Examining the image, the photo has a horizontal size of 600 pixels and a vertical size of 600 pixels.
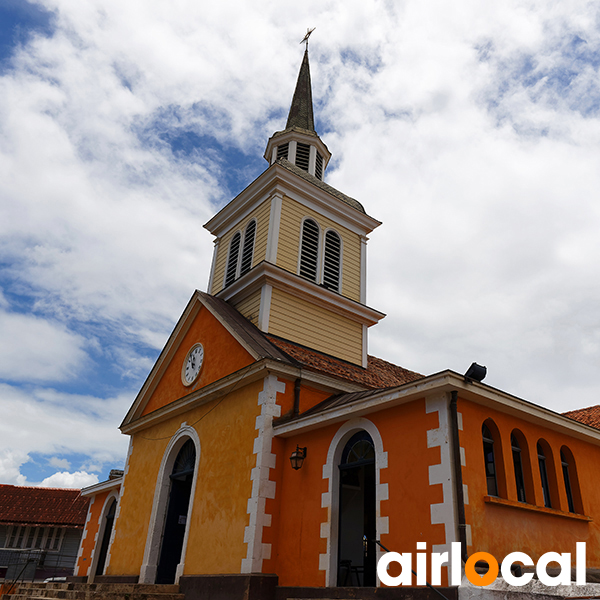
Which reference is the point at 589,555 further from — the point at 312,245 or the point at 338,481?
the point at 312,245

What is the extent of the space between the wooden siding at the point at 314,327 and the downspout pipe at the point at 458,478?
23.7 feet

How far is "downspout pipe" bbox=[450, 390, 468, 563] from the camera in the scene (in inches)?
298

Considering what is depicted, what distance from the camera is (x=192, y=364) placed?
15211 millimetres

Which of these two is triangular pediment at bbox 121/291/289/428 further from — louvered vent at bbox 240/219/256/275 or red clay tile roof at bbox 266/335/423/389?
louvered vent at bbox 240/219/256/275

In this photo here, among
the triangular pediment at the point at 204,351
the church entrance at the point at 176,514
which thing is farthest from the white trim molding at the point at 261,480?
the church entrance at the point at 176,514

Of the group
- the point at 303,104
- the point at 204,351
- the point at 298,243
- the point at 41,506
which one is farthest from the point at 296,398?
the point at 41,506

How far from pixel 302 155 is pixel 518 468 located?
46.7 feet

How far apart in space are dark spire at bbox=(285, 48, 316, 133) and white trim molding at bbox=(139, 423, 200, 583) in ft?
42.2

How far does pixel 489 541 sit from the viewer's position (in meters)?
8.03

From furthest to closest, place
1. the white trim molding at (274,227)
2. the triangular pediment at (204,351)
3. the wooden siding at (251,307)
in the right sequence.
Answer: the white trim molding at (274,227) < the wooden siding at (251,307) < the triangular pediment at (204,351)

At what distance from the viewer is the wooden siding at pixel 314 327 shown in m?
15.2

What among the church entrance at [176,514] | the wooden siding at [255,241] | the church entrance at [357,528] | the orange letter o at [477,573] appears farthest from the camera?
the wooden siding at [255,241]

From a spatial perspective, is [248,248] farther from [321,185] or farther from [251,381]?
[251,381]

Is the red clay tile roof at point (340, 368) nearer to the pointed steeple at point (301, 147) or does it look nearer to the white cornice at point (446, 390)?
the white cornice at point (446, 390)
